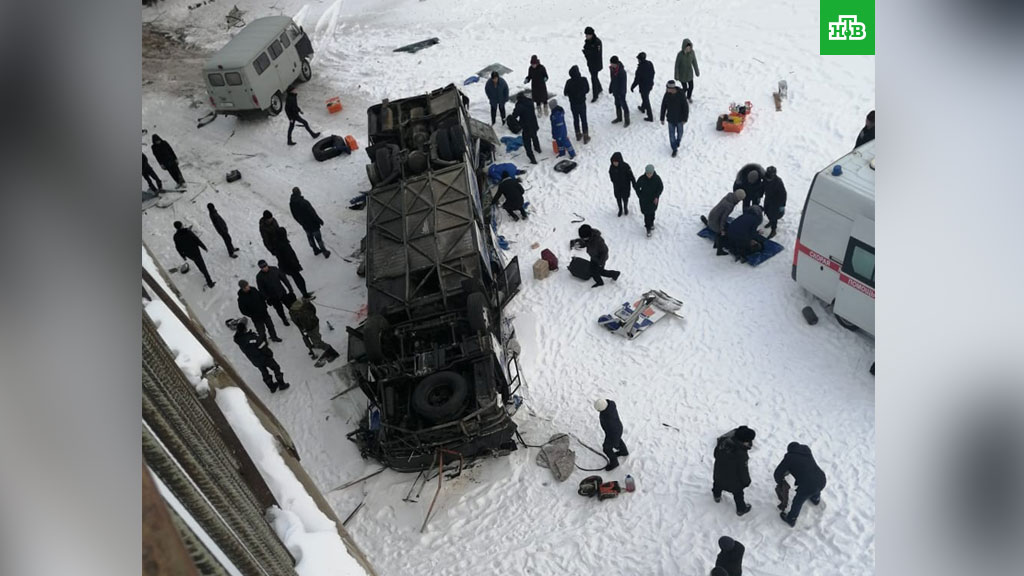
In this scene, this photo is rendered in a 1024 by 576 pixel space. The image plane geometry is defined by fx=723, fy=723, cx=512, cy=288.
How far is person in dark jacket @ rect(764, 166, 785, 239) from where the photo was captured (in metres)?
11.3

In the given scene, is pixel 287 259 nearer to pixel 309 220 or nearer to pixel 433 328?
pixel 309 220

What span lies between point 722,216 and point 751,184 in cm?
74

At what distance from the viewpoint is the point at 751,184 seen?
11773mm

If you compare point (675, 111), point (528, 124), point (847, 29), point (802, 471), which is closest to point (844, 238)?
point (802, 471)

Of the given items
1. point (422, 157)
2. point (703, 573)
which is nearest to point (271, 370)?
point (422, 157)

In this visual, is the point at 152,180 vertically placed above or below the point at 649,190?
above

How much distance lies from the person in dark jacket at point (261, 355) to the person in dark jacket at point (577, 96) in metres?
7.55

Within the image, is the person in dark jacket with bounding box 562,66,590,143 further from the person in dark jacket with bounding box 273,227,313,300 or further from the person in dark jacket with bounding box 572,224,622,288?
the person in dark jacket with bounding box 273,227,313,300

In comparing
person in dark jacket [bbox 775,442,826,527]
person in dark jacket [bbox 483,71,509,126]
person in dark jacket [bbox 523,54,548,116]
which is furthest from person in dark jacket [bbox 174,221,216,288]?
A: person in dark jacket [bbox 775,442,826,527]

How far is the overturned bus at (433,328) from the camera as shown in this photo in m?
9.53

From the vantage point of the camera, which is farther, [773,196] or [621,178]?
[621,178]

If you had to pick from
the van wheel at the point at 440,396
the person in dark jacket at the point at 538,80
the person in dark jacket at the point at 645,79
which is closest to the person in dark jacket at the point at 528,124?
the person in dark jacket at the point at 538,80

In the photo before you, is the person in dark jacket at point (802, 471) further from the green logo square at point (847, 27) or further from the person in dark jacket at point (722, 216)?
the green logo square at point (847, 27)
